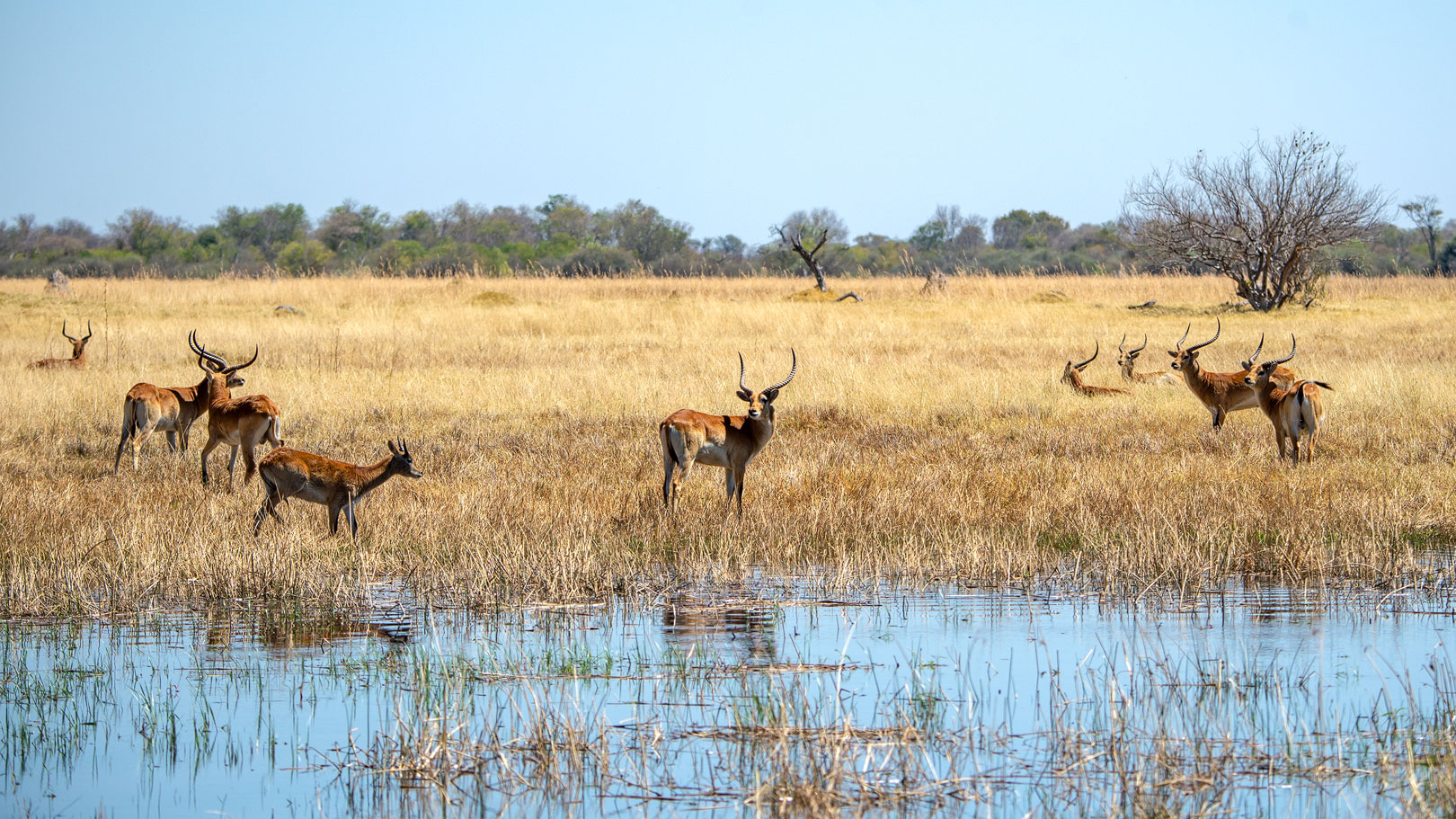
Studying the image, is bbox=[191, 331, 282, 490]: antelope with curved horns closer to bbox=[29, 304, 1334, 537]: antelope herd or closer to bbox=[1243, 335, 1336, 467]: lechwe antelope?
bbox=[29, 304, 1334, 537]: antelope herd

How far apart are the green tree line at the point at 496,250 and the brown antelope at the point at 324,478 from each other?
111 ft

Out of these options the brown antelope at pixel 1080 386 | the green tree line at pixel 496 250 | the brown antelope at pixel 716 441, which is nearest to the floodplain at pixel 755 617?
the brown antelope at pixel 716 441

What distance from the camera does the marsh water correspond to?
4121 millimetres

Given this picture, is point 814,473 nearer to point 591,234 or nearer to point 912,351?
point 912,351

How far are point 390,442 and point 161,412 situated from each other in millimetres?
4264

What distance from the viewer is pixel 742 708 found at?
4.84 m

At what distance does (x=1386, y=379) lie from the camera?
49.9ft

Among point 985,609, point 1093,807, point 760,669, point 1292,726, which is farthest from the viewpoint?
point 985,609

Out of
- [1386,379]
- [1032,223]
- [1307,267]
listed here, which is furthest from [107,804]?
[1032,223]

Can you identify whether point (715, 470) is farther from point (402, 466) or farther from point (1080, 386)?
point (1080, 386)

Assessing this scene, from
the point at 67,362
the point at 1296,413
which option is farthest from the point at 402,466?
the point at 67,362

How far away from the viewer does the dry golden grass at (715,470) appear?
7.11m

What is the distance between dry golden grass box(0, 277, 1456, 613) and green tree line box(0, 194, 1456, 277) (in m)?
21.8

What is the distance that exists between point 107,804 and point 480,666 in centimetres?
162
